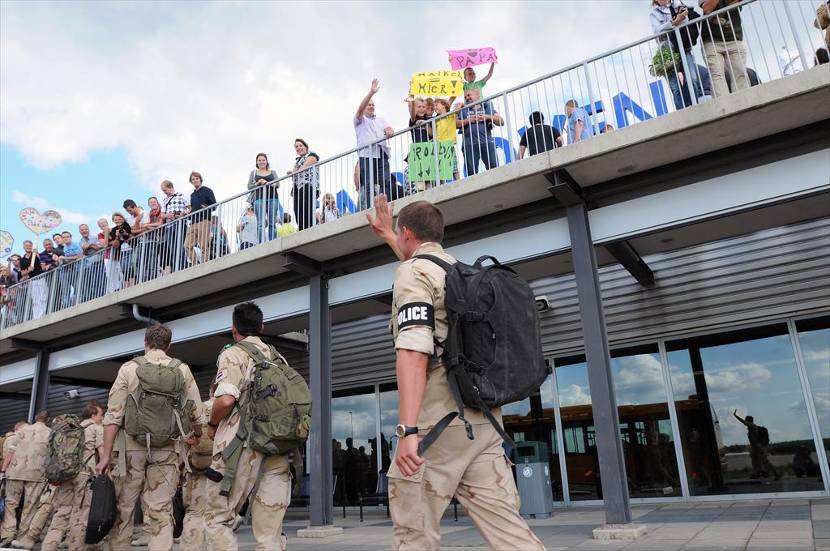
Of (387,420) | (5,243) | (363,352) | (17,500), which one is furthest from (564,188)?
(5,243)

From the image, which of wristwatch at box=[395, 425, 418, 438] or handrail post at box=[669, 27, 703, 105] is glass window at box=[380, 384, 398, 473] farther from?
wristwatch at box=[395, 425, 418, 438]

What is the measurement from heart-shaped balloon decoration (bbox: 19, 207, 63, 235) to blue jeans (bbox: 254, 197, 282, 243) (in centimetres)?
818

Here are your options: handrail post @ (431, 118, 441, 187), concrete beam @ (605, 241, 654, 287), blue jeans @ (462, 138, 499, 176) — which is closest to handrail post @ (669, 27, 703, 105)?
concrete beam @ (605, 241, 654, 287)

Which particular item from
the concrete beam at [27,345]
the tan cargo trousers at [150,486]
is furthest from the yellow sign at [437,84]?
the concrete beam at [27,345]

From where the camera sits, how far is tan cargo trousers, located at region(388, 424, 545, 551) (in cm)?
220

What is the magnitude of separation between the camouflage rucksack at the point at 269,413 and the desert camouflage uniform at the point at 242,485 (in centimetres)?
5

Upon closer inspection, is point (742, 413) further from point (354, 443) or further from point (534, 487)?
point (354, 443)

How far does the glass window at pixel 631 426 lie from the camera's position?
9430 mm

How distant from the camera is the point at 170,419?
5082 mm

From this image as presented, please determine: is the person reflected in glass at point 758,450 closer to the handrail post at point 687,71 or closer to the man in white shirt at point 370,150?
the handrail post at point 687,71

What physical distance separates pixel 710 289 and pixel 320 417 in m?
6.01

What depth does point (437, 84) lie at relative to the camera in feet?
26.6

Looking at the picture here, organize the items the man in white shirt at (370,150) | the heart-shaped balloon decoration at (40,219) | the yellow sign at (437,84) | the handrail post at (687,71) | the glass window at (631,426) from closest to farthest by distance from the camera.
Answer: the handrail post at (687,71) < the yellow sign at (437,84) < the man in white shirt at (370,150) < the glass window at (631,426) < the heart-shaped balloon decoration at (40,219)

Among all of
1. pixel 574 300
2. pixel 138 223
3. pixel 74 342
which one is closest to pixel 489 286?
pixel 574 300
